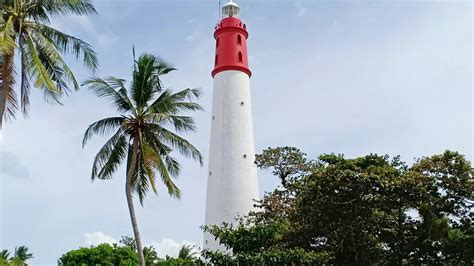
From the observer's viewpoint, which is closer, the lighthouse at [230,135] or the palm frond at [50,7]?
the palm frond at [50,7]

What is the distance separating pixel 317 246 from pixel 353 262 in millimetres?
1571

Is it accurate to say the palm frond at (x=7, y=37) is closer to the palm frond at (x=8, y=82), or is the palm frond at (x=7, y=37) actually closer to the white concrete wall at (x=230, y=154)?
the palm frond at (x=8, y=82)

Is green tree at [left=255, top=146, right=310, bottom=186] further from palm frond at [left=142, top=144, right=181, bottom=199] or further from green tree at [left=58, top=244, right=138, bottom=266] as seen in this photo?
green tree at [left=58, top=244, right=138, bottom=266]

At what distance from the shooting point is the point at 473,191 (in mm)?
19984

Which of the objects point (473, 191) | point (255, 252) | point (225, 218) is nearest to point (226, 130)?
point (225, 218)

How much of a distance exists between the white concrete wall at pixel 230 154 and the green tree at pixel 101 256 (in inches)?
545

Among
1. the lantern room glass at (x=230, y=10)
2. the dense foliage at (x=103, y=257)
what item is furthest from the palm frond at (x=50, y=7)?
the dense foliage at (x=103, y=257)

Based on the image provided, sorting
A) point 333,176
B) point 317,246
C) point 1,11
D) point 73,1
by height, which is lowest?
point 317,246

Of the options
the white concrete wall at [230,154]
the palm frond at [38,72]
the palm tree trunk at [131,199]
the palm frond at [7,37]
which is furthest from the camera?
the white concrete wall at [230,154]

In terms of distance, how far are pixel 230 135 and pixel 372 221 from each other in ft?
33.3

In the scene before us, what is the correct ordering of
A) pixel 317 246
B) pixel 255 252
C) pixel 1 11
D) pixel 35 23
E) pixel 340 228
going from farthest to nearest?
pixel 317 246 < pixel 340 228 < pixel 255 252 < pixel 35 23 < pixel 1 11

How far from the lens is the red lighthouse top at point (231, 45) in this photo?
98.2ft

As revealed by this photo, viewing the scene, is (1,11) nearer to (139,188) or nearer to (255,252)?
(139,188)

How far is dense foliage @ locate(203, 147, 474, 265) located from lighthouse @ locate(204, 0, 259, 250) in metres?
5.59
